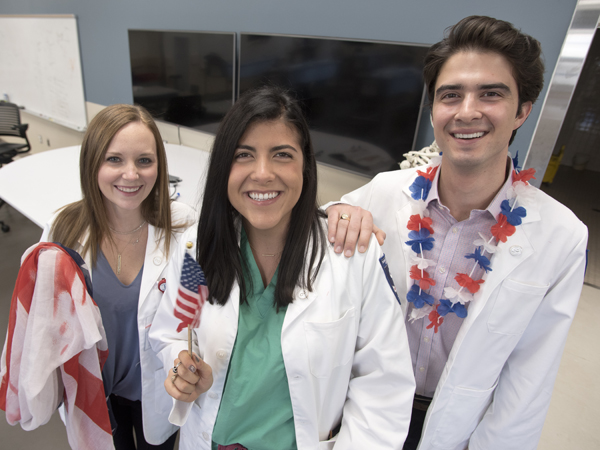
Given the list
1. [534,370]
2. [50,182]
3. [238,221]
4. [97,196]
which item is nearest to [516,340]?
[534,370]

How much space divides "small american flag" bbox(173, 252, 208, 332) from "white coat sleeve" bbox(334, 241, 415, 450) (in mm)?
471

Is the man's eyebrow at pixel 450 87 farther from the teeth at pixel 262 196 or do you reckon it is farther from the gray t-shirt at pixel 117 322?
the gray t-shirt at pixel 117 322

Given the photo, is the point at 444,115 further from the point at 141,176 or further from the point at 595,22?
the point at 595,22

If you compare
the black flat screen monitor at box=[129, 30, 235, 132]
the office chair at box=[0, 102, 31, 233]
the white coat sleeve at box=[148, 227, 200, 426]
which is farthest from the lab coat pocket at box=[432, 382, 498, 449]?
the office chair at box=[0, 102, 31, 233]

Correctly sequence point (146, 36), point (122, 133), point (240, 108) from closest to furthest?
point (240, 108) < point (122, 133) < point (146, 36)

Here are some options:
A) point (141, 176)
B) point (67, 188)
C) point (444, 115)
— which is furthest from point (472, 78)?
point (67, 188)

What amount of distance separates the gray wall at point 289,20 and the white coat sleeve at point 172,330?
2198mm

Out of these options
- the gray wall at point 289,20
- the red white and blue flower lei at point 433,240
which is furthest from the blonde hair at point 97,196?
the gray wall at point 289,20

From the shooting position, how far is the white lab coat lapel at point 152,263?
1313 millimetres

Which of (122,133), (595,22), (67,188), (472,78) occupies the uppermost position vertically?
(595,22)

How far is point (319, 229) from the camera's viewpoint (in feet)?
3.56

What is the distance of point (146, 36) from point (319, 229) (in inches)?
165

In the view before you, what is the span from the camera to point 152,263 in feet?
4.42

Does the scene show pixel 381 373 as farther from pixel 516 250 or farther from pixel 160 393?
pixel 160 393
